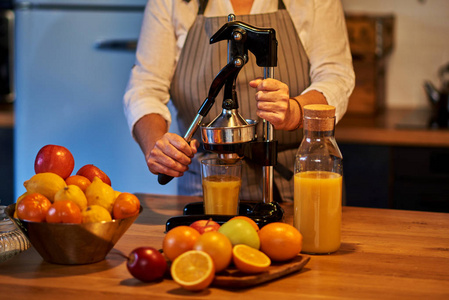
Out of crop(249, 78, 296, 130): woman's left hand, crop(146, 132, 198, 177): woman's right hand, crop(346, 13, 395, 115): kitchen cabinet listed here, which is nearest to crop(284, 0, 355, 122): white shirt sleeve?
crop(249, 78, 296, 130): woman's left hand

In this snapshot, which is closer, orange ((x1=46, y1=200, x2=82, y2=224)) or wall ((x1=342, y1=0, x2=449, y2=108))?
orange ((x1=46, y1=200, x2=82, y2=224))

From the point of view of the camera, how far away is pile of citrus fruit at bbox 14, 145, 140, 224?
1.06 m

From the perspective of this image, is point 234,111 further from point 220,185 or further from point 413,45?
point 413,45

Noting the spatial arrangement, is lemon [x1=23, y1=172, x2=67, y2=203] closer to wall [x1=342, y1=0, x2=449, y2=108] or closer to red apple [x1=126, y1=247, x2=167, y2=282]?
red apple [x1=126, y1=247, x2=167, y2=282]

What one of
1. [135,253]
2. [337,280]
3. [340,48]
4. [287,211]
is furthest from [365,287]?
[340,48]

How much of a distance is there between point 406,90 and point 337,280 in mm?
2229

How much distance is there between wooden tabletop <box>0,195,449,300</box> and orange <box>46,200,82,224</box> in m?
0.10

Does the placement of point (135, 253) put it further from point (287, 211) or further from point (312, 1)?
point (312, 1)

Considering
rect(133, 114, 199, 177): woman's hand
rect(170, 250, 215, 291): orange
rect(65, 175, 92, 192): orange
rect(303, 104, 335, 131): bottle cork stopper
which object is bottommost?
rect(170, 250, 215, 291): orange

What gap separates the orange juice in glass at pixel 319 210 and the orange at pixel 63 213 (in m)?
0.42

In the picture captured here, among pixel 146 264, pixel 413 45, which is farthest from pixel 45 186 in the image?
pixel 413 45

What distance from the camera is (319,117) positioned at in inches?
45.6

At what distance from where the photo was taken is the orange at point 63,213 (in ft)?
3.43

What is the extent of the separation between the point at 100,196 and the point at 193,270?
0.80ft
